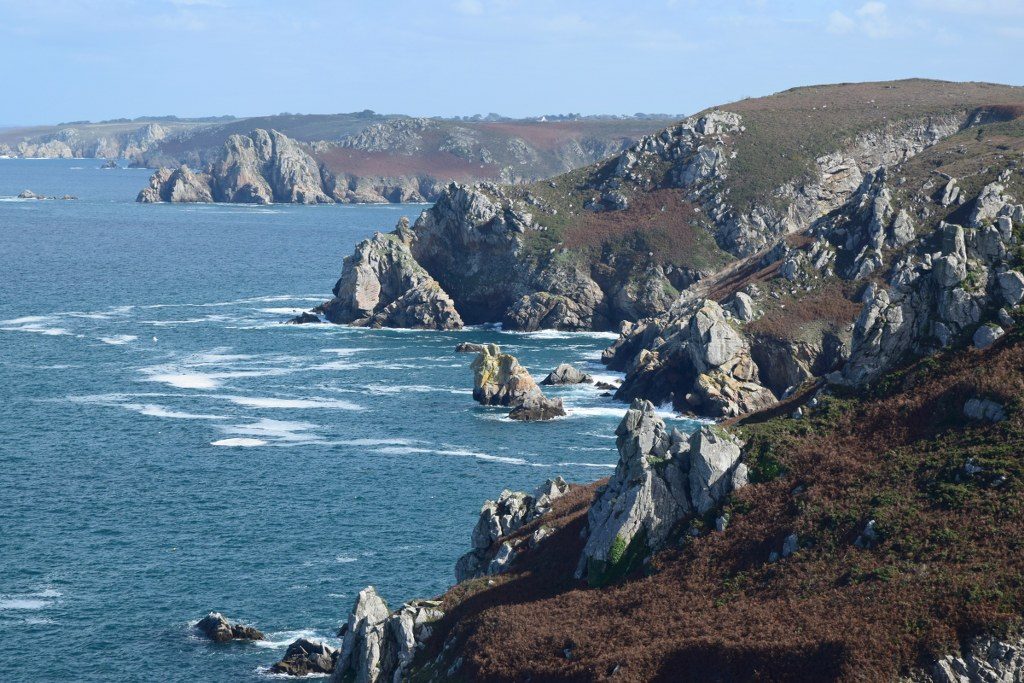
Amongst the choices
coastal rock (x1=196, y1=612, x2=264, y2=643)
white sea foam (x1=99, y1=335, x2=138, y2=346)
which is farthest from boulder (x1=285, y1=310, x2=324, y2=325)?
coastal rock (x1=196, y1=612, x2=264, y2=643)

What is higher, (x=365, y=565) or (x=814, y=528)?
(x=814, y=528)

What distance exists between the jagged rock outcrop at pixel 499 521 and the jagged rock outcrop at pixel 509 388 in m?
48.9

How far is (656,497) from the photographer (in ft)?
179

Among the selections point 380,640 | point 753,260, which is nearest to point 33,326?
point 753,260

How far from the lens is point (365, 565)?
78875 millimetres

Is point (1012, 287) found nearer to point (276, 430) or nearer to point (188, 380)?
point (276, 430)

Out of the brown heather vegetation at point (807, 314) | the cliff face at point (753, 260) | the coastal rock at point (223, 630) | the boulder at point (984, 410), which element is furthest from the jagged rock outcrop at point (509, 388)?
the boulder at point (984, 410)

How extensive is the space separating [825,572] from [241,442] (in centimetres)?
7090

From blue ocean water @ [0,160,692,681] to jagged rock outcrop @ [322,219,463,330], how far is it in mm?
4760

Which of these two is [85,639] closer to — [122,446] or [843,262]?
[122,446]

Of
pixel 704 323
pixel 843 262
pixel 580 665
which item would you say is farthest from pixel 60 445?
pixel 843 262

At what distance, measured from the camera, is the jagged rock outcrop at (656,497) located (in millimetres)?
53938

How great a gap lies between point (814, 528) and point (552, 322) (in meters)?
121

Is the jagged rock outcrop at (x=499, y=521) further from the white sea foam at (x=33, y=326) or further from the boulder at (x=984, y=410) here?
the white sea foam at (x=33, y=326)
